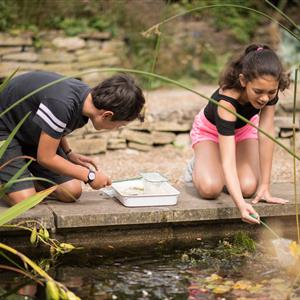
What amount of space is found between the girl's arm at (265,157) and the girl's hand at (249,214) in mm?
412

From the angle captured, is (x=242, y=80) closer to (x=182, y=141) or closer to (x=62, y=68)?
(x=182, y=141)

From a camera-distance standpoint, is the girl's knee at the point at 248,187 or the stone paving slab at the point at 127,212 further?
the girl's knee at the point at 248,187

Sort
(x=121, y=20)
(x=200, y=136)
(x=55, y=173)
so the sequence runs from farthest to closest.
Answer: (x=121, y=20) < (x=200, y=136) < (x=55, y=173)

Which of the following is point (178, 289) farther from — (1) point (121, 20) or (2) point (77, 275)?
(1) point (121, 20)

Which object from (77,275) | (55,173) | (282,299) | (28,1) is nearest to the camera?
(282,299)

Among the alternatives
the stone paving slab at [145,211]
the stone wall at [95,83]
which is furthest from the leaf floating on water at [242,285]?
the stone wall at [95,83]

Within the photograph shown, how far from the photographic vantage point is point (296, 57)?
8875 mm

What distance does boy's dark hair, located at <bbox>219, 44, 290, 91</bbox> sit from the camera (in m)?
4.08

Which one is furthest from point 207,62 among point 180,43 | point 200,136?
point 200,136

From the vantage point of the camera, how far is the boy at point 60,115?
154 inches

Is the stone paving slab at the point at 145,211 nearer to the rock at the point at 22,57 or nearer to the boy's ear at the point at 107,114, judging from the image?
the boy's ear at the point at 107,114

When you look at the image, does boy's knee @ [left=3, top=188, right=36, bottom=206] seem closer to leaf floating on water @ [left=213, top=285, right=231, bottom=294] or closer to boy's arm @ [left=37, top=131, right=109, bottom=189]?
boy's arm @ [left=37, top=131, right=109, bottom=189]

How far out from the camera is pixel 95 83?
814 cm

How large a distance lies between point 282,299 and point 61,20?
6027 millimetres
